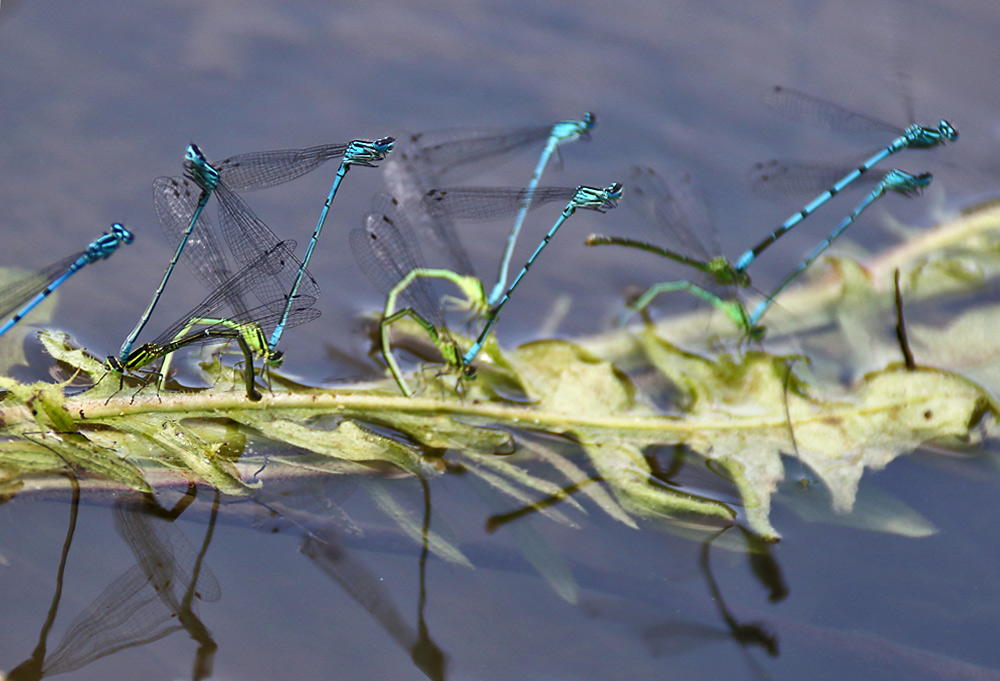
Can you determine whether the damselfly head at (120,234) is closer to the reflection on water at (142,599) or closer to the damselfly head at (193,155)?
the damselfly head at (193,155)

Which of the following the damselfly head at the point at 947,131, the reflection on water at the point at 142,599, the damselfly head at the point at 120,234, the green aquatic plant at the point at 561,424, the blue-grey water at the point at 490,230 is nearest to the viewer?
the reflection on water at the point at 142,599

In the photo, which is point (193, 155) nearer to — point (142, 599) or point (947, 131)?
point (142, 599)

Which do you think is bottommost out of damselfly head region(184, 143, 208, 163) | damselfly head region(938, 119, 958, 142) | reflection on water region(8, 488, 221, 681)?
reflection on water region(8, 488, 221, 681)

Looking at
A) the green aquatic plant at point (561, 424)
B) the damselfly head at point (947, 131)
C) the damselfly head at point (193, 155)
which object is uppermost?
the damselfly head at point (947, 131)

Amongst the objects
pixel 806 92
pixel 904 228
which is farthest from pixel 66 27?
pixel 904 228

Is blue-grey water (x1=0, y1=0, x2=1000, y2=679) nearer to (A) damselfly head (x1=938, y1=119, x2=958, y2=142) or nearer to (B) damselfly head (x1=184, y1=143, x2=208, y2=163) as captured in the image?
(A) damselfly head (x1=938, y1=119, x2=958, y2=142)

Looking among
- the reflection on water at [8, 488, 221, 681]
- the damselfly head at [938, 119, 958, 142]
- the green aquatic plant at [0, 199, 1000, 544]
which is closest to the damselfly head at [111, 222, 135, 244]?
the green aquatic plant at [0, 199, 1000, 544]

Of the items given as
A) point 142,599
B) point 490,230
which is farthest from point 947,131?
point 142,599

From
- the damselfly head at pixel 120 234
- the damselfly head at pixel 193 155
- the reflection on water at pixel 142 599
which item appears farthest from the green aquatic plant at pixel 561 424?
the damselfly head at pixel 193 155

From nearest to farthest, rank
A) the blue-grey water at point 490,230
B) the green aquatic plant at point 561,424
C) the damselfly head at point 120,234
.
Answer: the blue-grey water at point 490,230
the green aquatic plant at point 561,424
the damselfly head at point 120,234
